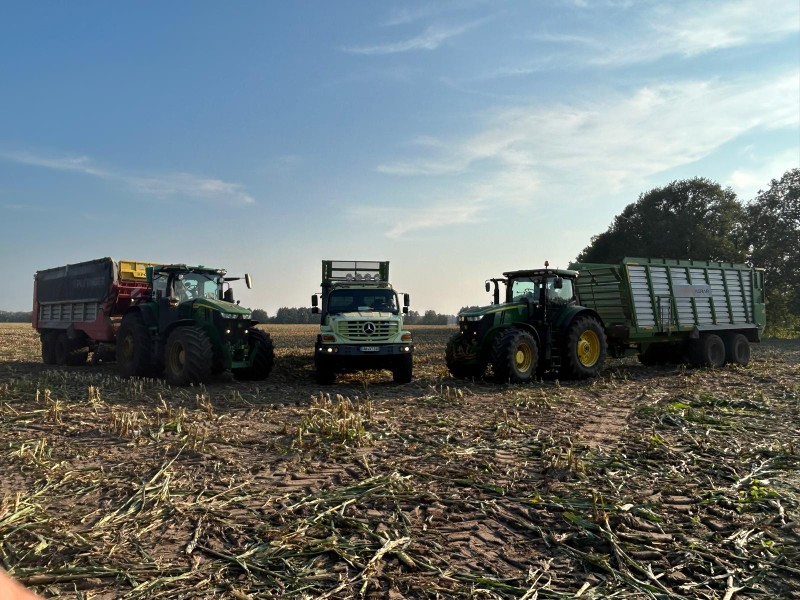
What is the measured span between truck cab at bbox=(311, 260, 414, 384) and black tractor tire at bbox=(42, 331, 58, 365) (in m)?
9.87

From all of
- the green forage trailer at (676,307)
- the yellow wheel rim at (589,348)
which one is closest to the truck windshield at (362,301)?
the yellow wheel rim at (589,348)

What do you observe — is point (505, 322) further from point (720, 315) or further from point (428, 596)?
point (428, 596)

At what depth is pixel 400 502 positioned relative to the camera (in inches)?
186

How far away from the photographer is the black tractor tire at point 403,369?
492 inches

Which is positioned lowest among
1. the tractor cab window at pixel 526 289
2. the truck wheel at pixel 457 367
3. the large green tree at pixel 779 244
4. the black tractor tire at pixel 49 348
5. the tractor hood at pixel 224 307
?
the truck wheel at pixel 457 367

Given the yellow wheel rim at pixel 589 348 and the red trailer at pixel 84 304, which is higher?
the red trailer at pixel 84 304

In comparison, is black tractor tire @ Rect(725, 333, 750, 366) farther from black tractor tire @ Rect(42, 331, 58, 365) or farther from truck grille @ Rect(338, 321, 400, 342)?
black tractor tire @ Rect(42, 331, 58, 365)

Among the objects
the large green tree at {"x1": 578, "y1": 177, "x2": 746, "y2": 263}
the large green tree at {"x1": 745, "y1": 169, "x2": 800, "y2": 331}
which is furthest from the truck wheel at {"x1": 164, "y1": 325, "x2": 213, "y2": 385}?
the large green tree at {"x1": 745, "y1": 169, "x2": 800, "y2": 331}

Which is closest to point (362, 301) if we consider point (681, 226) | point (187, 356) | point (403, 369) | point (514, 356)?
point (403, 369)

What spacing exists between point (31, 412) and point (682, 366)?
15242mm

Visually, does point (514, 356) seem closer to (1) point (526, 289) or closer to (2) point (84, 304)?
(1) point (526, 289)

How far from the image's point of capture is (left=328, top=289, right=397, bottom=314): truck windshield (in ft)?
42.6

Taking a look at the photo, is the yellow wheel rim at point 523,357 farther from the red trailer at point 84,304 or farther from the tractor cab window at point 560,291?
the red trailer at point 84,304

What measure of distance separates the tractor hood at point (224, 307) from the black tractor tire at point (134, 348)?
1.42 metres
